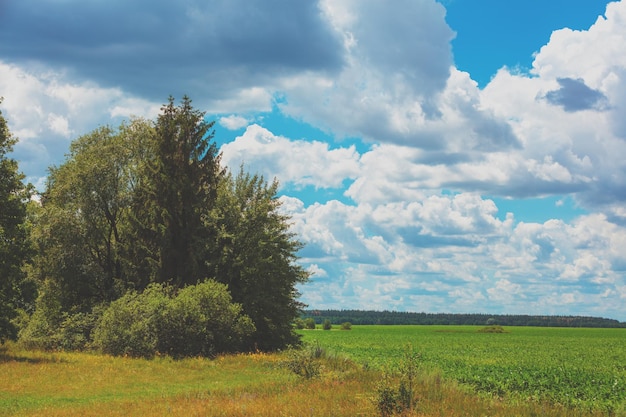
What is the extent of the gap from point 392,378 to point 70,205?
126 feet

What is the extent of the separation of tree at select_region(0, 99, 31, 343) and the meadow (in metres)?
2.86

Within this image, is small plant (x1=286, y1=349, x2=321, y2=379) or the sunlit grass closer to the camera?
the sunlit grass

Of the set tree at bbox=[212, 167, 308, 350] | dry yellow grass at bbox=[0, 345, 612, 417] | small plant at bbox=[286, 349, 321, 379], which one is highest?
tree at bbox=[212, 167, 308, 350]

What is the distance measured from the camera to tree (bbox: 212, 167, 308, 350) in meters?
44.0

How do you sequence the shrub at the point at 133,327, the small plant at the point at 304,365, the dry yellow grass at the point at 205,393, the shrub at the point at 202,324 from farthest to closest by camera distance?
the shrub at the point at 202,324 → the shrub at the point at 133,327 → the small plant at the point at 304,365 → the dry yellow grass at the point at 205,393

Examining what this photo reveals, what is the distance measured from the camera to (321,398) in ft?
60.9

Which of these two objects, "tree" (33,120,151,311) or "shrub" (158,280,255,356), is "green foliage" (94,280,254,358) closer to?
"shrub" (158,280,255,356)

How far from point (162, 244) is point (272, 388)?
87.2ft

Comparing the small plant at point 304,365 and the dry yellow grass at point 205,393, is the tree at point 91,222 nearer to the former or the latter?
the dry yellow grass at point 205,393

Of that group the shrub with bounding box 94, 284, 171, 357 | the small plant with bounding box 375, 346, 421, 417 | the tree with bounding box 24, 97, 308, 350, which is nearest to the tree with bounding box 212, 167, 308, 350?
the tree with bounding box 24, 97, 308, 350

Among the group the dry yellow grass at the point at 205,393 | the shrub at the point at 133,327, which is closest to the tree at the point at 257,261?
the shrub at the point at 133,327

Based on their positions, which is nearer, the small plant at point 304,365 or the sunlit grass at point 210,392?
the sunlit grass at point 210,392

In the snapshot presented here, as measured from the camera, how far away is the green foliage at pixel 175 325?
37.7m

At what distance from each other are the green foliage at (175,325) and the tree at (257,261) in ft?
12.6
